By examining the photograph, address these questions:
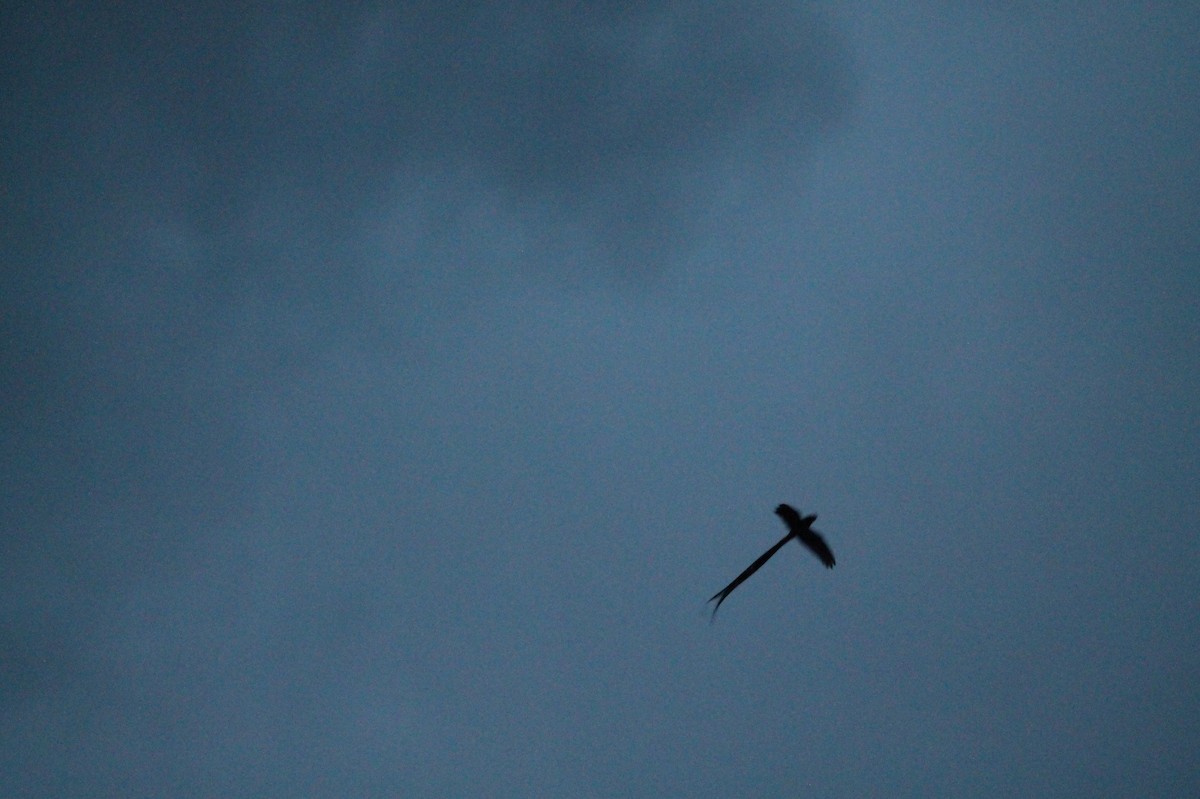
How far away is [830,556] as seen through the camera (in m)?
13.9

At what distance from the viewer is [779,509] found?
1295 cm

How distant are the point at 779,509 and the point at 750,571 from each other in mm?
874

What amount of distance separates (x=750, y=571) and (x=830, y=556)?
1.53 metres

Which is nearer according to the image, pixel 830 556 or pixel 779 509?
pixel 779 509

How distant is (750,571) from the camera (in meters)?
13.0

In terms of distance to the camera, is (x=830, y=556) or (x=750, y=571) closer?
(x=750, y=571)

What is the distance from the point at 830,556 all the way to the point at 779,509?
1480 millimetres
